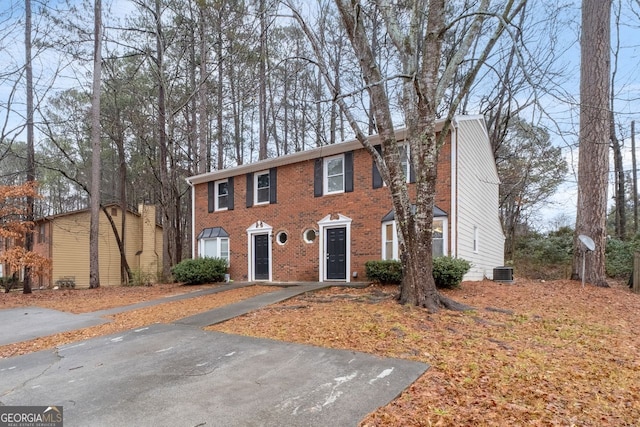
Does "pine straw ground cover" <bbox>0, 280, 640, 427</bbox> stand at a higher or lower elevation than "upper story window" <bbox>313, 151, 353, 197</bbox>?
lower

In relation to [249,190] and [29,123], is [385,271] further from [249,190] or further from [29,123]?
[29,123]

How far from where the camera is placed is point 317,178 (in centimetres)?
1230

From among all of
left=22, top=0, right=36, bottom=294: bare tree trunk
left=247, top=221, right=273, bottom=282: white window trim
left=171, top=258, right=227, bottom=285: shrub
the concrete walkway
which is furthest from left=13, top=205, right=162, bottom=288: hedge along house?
the concrete walkway

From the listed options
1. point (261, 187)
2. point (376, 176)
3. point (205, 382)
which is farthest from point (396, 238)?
point (205, 382)

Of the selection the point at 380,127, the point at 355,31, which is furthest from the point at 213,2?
the point at 380,127

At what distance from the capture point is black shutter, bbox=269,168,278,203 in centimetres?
1341

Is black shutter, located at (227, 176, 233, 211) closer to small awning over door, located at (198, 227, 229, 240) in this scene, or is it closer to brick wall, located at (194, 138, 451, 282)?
brick wall, located at (194, 138, 451, 282)

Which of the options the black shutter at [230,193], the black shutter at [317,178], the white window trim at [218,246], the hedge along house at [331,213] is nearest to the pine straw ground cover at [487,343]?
the hedge along house at [331,213]

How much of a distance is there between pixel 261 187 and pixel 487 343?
10.9 meters

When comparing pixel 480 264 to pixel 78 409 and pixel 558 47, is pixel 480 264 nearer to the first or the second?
pixel 558 47

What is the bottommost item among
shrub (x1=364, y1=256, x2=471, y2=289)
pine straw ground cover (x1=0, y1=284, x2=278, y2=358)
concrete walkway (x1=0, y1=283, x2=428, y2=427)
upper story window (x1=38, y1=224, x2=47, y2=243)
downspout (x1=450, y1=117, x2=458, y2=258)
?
pine straw ground cover (x1=0, y1=284, x2=278, y2=358)

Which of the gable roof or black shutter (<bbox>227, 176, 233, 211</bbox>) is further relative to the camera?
black shutter (<bbox>227, 176, 233, 211</bbox>)

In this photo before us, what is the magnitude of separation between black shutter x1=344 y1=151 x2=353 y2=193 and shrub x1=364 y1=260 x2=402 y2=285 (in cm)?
269

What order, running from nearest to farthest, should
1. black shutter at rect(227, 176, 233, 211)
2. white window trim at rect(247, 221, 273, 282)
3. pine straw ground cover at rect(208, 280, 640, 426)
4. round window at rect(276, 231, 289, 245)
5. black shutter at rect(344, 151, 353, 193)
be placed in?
pine straw ground cover at rect(208, 280, 640, 426) < black shutter at rect(344, 151, 353, 193) < round window at rect(276, 231, 289, 245) < white window trim at rect(247, 221, 273, 282) < black shutter at rect(227, 176, 233, 211)
